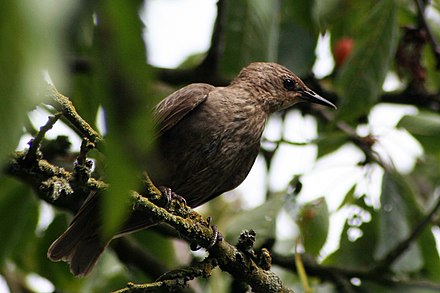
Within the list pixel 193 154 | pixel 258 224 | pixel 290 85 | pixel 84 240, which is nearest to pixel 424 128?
pixel 290 85

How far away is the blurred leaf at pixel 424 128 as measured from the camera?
4.58 m

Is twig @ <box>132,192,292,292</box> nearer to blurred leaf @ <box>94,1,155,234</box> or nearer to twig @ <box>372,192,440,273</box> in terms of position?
twig @ <box>372,192,440,273</box>

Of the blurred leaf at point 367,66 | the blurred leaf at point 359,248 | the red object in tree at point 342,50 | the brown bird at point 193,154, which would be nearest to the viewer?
the brown bird at point 193,154

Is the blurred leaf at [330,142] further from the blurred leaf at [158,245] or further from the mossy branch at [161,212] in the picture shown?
the mossy branch at [161,212]

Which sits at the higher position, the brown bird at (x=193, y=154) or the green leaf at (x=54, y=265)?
the brown bird at (x=193, y=154)

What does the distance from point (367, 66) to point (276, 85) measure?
0.84 m

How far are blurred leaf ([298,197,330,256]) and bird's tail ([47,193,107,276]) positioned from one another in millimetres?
1322

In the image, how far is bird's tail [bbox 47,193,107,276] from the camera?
12.4ft

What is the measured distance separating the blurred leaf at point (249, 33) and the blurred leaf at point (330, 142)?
96cm

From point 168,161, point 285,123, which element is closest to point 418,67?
point 285,123

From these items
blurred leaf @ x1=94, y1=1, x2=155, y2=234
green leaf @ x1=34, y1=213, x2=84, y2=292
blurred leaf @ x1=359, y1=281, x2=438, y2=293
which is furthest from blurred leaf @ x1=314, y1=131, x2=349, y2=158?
blurred leaf @ x1=94, y1=1, x2=155, y2=234

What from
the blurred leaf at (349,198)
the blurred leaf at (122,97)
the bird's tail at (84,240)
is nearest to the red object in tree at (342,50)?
the blurred leaf at (349,198)

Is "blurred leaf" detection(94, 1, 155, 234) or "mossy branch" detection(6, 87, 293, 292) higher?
"blurred leaf" detection(94, 1, 155, 234)

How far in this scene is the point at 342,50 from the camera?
5332 millimetres
